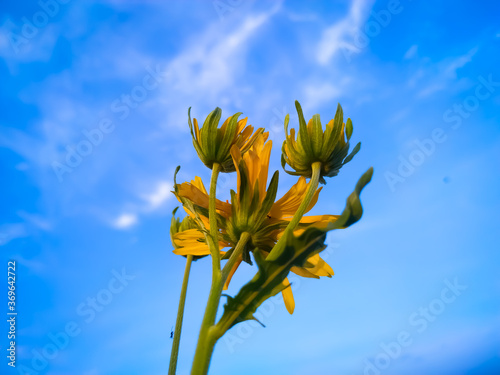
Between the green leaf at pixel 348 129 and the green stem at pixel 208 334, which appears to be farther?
the green leaf at pixel 348 129

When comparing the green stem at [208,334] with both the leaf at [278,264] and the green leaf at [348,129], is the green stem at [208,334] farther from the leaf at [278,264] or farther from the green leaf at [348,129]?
the green leaf at [348,129]

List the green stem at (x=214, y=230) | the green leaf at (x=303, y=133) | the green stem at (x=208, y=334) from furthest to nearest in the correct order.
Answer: the green leaf at (x=303, y=133) → the green stem at (x=214, y=230) → the green stem at (x=208, y=334)

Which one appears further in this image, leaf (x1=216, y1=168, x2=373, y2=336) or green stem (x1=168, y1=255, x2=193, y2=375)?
green stem (x1=168, y1=255, x2=193, y2=375)

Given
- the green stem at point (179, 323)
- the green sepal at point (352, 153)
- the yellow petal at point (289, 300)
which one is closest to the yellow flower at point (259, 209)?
the yellow petal at point (289, 300)

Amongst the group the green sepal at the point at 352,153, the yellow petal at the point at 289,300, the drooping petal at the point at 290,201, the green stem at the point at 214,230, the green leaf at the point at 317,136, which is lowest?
the yellow petal at the point at 289,300

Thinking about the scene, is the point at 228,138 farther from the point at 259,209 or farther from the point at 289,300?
the point at 289,300

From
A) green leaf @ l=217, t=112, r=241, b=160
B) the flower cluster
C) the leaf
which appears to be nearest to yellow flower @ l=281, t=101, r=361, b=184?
the flower cluster

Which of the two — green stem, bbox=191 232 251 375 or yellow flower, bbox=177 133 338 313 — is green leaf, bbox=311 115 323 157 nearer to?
yellow flower, bbox=177 133 338 313

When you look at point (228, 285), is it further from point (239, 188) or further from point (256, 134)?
point (256, 134)
